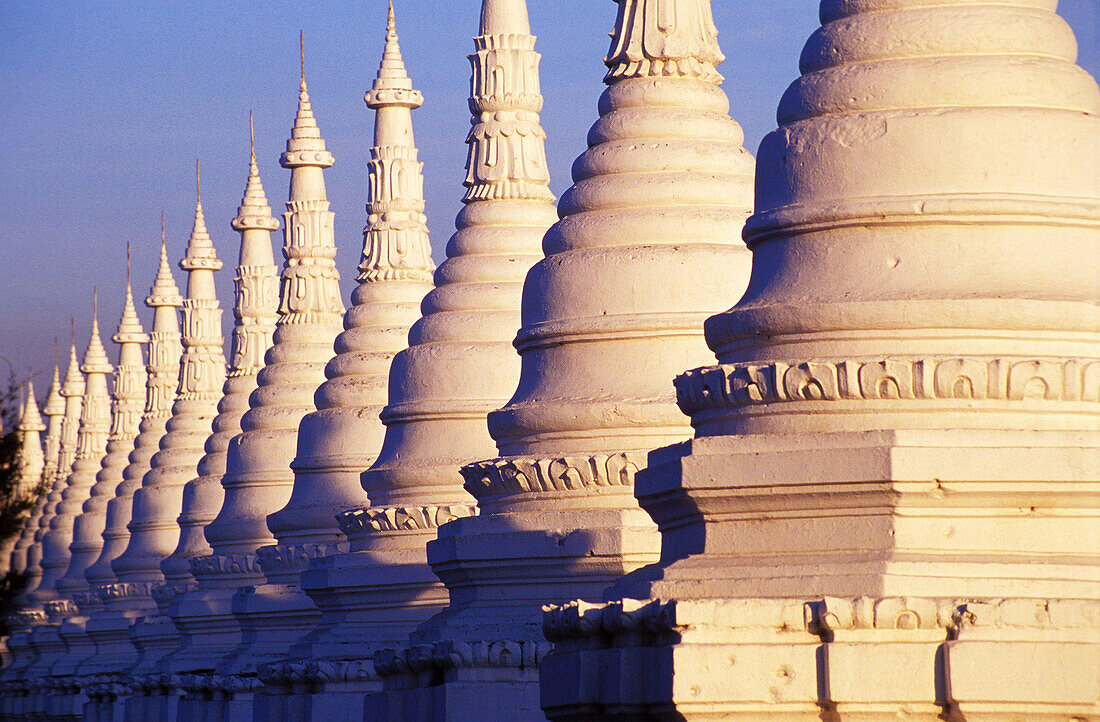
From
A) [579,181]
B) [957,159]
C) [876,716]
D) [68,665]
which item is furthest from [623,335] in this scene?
[68,665]

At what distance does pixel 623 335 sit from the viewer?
613 inches

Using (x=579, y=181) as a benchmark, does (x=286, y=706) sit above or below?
below

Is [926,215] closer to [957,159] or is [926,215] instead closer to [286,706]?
[957,159]

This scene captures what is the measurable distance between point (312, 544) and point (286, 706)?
7.60ft

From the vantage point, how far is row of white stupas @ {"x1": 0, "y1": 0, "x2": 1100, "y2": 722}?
34.2 ft

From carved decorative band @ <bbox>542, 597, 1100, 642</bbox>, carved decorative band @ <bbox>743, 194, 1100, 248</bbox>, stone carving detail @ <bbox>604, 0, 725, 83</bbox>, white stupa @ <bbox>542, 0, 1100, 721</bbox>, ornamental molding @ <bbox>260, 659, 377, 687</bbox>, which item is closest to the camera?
carved decorative band @ <bbox>542, 597, 1100, 642</bbox>

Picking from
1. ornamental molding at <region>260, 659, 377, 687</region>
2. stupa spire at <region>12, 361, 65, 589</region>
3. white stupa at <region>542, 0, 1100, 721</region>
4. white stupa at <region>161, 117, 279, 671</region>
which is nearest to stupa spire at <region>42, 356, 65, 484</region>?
stupa spire at <region>12, 361, 65, 589</region>

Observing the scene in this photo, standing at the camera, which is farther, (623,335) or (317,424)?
(317,424)

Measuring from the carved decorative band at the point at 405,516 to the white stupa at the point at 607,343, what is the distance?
113 inches

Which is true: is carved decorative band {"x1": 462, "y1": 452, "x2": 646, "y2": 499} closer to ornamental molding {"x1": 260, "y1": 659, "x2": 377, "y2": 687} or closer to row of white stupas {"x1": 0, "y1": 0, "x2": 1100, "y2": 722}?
row of white stupas {"x1": 0, "y1": 0, "x2": 1100, "y2": 722}

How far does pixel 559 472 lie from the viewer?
15.6 meters

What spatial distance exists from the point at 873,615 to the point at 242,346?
74.6 feet

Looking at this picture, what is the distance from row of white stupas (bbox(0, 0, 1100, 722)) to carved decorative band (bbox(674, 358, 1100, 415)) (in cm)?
2

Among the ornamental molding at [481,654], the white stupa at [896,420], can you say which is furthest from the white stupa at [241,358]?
the white stupa at [896,420]
